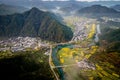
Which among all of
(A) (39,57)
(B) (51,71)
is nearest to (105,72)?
(B) (51,71)

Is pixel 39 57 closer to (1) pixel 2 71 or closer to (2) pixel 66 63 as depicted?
(2) pixel 66 63

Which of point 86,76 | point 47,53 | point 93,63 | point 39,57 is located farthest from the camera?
point 47,53

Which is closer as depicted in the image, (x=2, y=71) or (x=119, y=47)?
(x=2, y=71)

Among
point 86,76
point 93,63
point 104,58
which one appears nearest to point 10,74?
point 86,76

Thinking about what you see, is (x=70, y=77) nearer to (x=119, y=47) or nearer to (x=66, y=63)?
(x=66, y=63)

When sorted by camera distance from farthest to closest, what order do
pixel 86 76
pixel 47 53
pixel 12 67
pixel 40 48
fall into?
pixel 40 48 → pixel 47 53 → pixel 12 67 → pixel 86 76

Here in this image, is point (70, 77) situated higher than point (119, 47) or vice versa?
point (119, 47)
